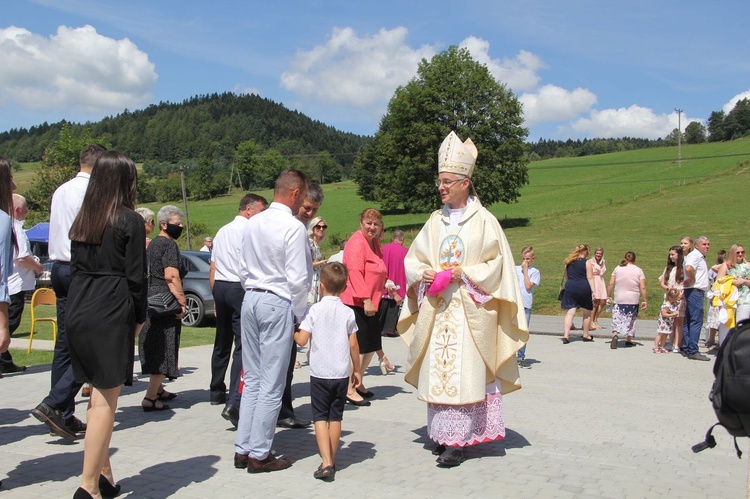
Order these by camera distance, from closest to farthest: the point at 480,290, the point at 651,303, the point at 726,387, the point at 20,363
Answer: the point at 726,387, the point at 480,290, the point at 20,363, the point at 651,303

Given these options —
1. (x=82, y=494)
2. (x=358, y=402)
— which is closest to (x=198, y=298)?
(x=358, y=402)

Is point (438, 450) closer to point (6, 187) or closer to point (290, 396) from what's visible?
point (290, 396)

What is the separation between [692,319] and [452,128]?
43.1m

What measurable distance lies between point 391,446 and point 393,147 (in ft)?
168

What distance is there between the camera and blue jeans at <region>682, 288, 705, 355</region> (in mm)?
12320

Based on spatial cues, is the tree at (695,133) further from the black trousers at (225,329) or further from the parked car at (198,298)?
the black trousers at (225,329)

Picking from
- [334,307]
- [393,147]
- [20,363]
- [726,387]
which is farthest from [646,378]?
[393,147]

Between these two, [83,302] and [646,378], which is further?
[646,378]

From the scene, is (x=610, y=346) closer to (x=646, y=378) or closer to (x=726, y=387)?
(x=646, y=378)

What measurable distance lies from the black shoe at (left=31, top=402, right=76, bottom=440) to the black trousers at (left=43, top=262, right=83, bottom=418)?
61 mm

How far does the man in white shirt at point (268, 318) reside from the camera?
516 centimetres

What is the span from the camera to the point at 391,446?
605cm

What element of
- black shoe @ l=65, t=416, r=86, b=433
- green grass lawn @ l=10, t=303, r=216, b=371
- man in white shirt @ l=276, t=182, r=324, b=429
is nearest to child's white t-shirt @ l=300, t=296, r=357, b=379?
man in white shirt @ l=276, t=182, r=324, b=429

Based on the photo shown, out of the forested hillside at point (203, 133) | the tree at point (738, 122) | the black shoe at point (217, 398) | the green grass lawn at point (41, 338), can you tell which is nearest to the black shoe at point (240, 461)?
the black shoe at point (217, 398)
